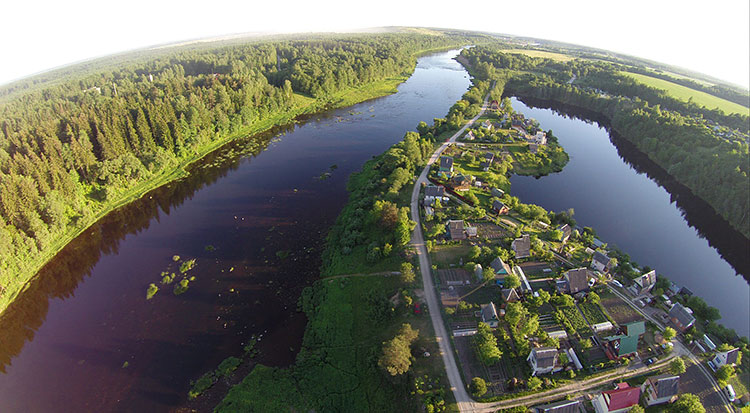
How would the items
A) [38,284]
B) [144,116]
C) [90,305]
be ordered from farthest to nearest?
[144,116] < [38,284] < [90,305]

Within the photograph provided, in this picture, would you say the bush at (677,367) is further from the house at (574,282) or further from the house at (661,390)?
the house at (574,282)

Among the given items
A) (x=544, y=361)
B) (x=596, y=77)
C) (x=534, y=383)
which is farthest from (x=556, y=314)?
(x=596, y=77)

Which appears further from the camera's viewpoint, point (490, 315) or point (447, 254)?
point (447, 254)

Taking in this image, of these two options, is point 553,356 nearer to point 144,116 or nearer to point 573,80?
point 144,116

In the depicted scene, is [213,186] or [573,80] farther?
[573,80]

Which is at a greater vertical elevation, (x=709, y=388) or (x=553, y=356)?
(x=553, y=356)

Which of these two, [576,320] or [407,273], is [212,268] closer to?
[407,273]

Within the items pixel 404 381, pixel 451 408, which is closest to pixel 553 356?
pixel 451 408
